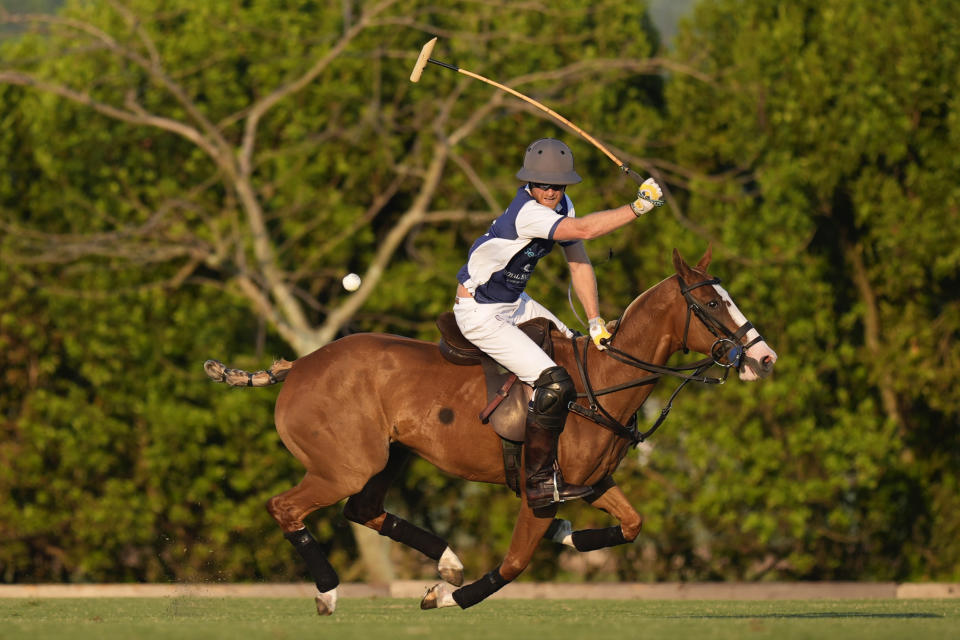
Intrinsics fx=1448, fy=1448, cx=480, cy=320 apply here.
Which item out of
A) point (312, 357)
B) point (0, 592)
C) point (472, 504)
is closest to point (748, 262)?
point (472, 504)

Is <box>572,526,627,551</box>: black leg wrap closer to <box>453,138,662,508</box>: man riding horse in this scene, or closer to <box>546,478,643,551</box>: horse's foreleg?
<box>546,478,643,551</box>: horse's foreleg

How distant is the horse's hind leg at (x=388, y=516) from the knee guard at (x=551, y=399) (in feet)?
3.46

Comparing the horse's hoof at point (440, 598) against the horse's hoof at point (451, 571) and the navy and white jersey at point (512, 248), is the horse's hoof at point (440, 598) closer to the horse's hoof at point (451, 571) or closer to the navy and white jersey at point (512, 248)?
the horse's hoof at point (451, 571)

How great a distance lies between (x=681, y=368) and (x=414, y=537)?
5.69 feet

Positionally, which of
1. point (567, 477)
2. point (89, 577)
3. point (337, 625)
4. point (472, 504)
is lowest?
point (89, 577)

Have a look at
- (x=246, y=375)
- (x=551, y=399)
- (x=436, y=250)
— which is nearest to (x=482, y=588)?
(x=551, y=399)

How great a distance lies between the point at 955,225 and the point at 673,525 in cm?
365

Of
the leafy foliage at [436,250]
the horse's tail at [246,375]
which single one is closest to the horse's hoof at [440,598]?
the horse's tail at [246,375]

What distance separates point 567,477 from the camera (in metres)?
7.25

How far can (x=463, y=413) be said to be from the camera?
741 cm

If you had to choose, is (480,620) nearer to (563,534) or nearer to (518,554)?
(518,554)

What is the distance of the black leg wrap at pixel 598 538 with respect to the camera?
7531 millimetres

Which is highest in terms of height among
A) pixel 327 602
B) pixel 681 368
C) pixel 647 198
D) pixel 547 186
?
pixel 647 198

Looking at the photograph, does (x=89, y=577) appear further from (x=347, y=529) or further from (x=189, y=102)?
(x=189, y=102)
